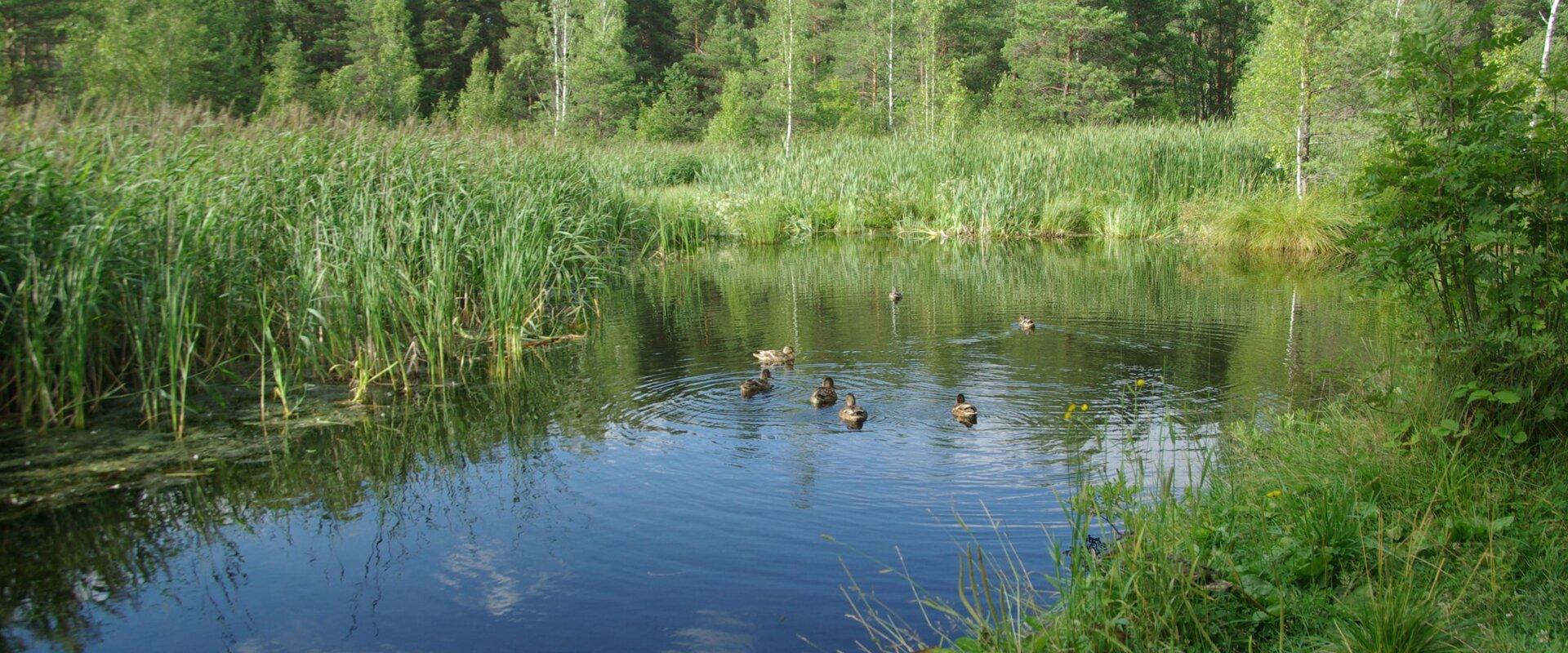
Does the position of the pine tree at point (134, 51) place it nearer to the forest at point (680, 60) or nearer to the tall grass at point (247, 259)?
the forest at point (680, 60)

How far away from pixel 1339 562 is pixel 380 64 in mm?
43552

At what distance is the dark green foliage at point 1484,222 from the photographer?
430 centimetres

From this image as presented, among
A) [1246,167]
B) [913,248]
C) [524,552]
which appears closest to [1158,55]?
[1246,167]

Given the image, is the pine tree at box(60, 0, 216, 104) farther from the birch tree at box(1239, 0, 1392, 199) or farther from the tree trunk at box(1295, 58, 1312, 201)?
the tree trunk at box(1295, 58, 1312, 201)

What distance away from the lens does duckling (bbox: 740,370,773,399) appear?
820 centimetres

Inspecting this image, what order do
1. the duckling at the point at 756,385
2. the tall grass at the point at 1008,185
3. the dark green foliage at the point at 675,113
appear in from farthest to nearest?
1. the dark green foliage at the point at 675,113
2. the tall grass at the point at 1008,185
3. the duckling at the point at 756,385

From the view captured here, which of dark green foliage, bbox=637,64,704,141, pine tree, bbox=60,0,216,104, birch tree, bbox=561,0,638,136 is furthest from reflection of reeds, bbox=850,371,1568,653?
dark green foliage, bbox=637,64,704,141

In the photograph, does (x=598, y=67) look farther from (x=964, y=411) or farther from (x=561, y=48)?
(x=964, y=411)

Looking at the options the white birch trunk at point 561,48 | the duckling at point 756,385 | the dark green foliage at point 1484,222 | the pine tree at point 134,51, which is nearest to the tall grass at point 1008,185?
the duckling at point 756,385

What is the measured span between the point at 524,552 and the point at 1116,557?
2942 mm

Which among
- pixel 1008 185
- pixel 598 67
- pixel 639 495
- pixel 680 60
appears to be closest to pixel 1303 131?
pixel 1008 185

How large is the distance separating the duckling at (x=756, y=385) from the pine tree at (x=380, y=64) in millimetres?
33123

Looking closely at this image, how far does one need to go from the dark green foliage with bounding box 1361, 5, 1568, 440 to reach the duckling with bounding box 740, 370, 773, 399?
454cm

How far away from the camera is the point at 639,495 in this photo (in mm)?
6141
